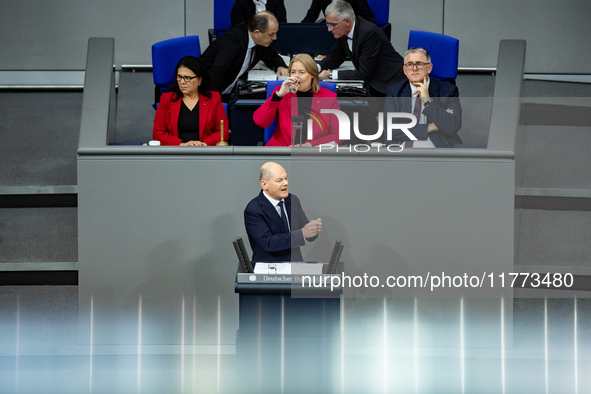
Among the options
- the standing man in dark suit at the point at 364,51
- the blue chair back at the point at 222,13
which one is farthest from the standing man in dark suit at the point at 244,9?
the standing man in dark suit at the point at 364,51

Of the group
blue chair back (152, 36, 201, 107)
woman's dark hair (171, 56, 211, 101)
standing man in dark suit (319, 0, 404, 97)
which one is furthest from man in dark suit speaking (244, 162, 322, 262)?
blue chair back (152, 36, 201, 107)

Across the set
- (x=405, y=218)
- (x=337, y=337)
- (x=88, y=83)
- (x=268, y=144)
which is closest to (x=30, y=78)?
(x=88, y=83)

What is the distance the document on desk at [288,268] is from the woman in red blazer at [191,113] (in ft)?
5.13

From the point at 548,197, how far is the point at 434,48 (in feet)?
4.56

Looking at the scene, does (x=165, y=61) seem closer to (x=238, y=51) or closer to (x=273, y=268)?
(x=238, y=51)

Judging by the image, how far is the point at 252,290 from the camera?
13.8 feet

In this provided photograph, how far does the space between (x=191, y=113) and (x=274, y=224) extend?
1293mm

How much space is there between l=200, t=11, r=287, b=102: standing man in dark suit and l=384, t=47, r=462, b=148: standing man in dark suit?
1279 mm

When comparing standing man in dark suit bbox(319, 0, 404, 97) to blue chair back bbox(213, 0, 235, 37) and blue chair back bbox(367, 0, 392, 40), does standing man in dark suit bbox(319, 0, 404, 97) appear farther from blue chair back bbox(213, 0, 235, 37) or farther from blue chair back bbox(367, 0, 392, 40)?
blue chair back bbox(213, 0, 235, 37)

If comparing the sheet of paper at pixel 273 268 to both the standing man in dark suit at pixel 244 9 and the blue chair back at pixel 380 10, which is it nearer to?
the standing man in dark suit at pixel 244 9

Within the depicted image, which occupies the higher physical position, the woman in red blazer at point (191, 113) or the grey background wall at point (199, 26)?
the grey background wall at point (199, 26)

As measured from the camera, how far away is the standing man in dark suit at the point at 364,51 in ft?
21.1

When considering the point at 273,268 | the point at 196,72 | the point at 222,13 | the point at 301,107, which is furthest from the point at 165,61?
the point at 273,268

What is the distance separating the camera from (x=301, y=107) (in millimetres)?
5344
